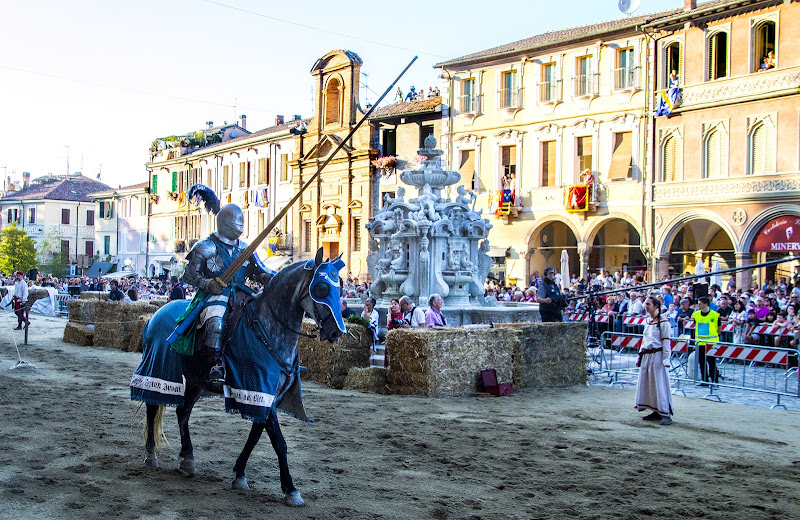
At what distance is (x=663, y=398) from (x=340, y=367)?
17.3 feet

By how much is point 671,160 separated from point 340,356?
73.2 feet

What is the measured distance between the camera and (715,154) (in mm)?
30828

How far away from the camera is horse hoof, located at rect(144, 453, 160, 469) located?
7.62 meters

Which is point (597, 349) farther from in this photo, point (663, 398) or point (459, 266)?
point (663, 398)

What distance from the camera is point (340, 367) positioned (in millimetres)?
13820

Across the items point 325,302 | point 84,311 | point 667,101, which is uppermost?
point 667,101

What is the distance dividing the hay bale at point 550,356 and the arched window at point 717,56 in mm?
20009

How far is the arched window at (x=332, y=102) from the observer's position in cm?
4853

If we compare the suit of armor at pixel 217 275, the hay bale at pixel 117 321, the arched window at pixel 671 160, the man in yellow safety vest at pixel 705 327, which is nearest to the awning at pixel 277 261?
the arched window at pixel 671 160

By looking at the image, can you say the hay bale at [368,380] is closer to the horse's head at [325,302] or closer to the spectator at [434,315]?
the spectator at [434,315]

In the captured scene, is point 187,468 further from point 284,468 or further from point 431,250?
point 431,250

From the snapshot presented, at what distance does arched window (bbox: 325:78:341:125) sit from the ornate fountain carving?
30.7 meters

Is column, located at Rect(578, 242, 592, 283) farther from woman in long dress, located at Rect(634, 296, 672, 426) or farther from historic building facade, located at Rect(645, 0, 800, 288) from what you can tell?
woman in long dress, located at Rect(634, 296, 672, 426)

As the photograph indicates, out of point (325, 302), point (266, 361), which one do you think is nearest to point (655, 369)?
point (325, 302)
